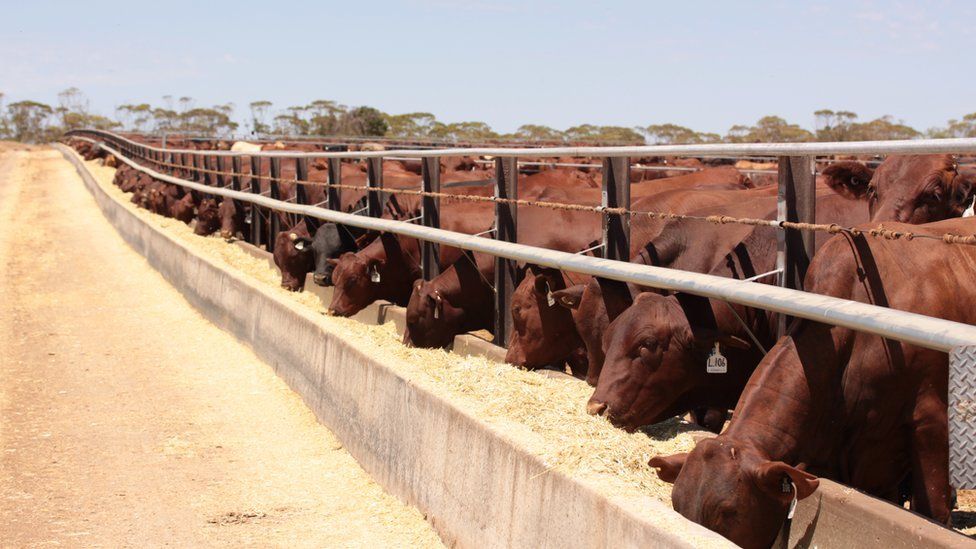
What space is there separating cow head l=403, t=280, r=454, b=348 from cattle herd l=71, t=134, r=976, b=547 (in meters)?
0.01

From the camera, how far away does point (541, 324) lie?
7.72m

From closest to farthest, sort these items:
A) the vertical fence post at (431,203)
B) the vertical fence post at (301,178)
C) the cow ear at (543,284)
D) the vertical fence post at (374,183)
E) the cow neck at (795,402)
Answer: the cow neck at (795,402)
the cow ear at (543,284)
the vertical fence post at (431,203)
the vertical fence post at (374,183)
the vertical fence post at (301,178)

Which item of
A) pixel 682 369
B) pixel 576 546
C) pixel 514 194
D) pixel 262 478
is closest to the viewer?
pixel 576 546

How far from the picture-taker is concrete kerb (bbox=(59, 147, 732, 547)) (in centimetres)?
388

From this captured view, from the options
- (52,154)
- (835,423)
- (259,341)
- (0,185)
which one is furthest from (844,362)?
(52,154)

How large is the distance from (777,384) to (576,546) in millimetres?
1122

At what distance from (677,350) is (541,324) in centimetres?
203

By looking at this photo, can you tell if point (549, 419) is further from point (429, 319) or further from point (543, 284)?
point (429, 319)

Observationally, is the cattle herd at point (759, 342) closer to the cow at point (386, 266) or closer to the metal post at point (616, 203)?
the metal post at point (616, 203)

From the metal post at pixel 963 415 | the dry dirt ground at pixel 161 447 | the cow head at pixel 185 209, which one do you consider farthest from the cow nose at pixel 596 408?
the cow head at pixel 185 209

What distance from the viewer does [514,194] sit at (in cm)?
782

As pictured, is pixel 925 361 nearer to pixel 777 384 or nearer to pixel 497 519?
pixel 777 384

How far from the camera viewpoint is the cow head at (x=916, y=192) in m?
7.80

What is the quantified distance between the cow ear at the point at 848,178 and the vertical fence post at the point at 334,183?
6.10m
